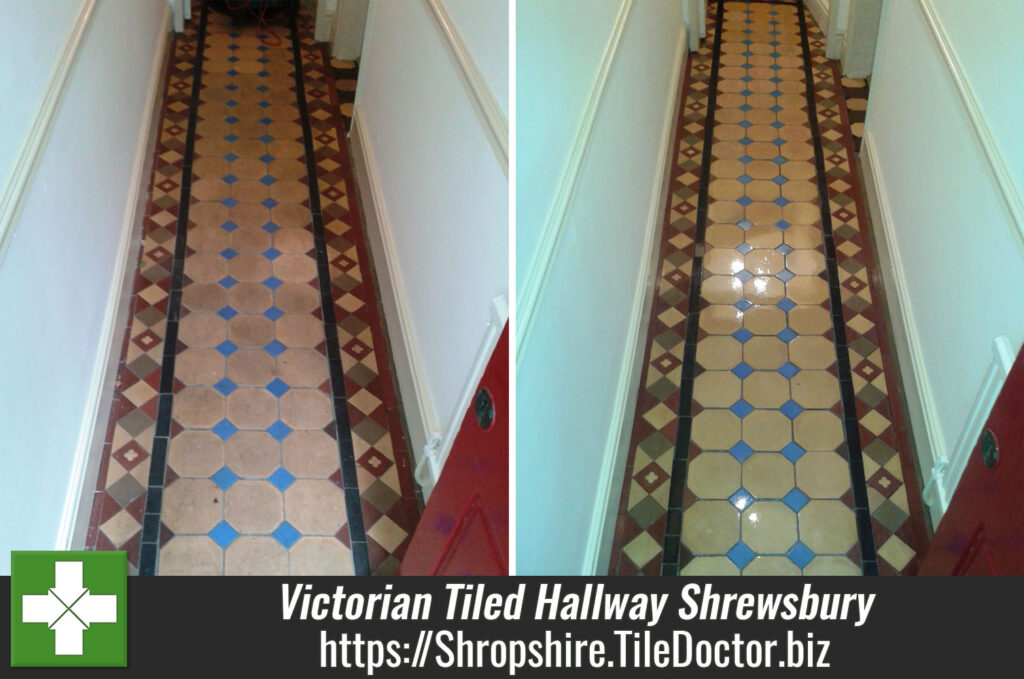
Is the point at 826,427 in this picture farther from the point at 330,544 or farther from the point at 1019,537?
the point at 330,544

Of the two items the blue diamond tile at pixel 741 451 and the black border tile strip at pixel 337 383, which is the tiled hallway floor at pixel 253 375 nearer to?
the black border tile strip at pixel 337 383

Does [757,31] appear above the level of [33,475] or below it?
above

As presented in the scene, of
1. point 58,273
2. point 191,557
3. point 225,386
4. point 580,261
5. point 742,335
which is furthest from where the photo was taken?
point 742,335

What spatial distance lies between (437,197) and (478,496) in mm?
1239

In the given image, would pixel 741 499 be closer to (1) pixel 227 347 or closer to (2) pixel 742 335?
(2) pixel 742 335

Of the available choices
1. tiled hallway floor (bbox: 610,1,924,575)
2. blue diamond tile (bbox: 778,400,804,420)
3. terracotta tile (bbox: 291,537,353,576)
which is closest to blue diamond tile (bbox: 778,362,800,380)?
tiled hallway floor (bbox: 610,1,924,575)

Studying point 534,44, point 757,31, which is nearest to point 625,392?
point 534,44

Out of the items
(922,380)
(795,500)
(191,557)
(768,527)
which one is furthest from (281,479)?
(922,380)

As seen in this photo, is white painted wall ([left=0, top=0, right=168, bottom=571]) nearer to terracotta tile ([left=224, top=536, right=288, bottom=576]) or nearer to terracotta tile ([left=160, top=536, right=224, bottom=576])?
terracotta tile ([left=160, top=536, right=224, bottom=576])

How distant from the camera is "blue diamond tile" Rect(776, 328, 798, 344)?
158 inches

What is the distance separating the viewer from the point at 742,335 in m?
4.00

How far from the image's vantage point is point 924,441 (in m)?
3.55

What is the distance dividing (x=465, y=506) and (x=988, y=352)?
5.32ft

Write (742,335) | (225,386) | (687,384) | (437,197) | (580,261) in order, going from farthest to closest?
(742,335), (687,384), (225,386), (437,197), (580,261)
